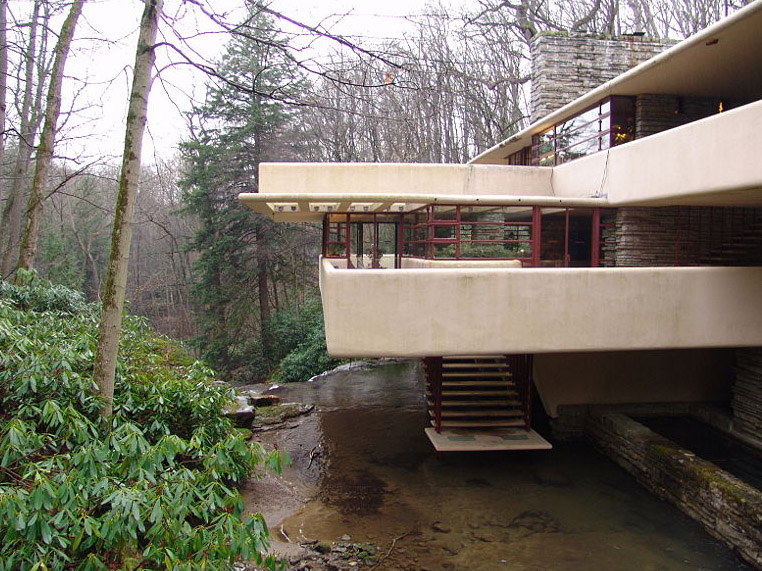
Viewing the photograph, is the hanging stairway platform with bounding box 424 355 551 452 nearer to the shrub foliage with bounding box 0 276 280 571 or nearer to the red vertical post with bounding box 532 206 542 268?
the red vertical post with bounding box 532 206 542 268

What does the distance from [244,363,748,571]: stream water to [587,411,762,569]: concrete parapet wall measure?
22cm

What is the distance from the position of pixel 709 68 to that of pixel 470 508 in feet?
28.4

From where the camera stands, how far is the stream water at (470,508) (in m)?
7.45

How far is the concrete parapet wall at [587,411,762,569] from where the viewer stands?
281 inches

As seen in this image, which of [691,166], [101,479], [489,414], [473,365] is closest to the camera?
[101,479]

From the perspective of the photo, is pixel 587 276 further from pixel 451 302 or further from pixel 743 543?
pixel 743 543

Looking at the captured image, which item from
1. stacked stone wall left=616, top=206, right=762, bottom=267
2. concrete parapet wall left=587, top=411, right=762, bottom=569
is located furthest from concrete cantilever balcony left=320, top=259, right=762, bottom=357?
stacked stone wall left=616, top=206, right=762, bottom=267

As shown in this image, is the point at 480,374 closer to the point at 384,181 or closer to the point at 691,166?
the point at 384,181

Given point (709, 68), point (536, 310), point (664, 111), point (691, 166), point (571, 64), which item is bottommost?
point (536, 310)

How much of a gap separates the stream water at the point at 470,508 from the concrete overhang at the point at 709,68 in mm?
7293

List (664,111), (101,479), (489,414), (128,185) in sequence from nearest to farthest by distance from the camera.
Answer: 1. (101,479)
2. (128,185)
3. (489,414)
4. (664,111)

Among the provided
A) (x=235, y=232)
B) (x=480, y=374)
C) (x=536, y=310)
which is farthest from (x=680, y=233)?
(x=235, y=232)

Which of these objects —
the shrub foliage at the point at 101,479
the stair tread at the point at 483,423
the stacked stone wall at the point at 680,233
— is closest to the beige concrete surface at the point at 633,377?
the stair tread at the point at 483,423

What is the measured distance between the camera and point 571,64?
16.0 m
